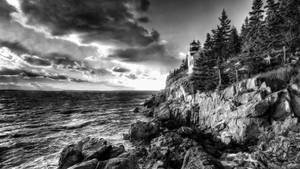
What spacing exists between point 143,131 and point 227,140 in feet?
44.6

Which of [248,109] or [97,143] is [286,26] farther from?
[97,143]

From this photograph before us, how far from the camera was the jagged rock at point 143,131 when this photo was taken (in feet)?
84.6

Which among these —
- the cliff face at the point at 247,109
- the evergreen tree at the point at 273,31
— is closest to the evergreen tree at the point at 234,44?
the evergreen tree at the point at 273,31

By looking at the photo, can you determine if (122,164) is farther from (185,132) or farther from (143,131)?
(185,132)

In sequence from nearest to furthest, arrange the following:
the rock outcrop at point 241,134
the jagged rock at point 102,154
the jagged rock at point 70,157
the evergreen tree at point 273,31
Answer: the rock outcrop at point 241,134 < the jagged rock at point 70,157 < the jagged rock at point 102,154 < the evergreen tree at point 273,31

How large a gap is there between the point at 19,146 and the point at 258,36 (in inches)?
2113

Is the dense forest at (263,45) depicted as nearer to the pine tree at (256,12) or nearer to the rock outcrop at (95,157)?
the pine tree at (256,12)

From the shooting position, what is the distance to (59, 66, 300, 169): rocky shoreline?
13.9m

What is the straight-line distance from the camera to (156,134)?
86.0ft

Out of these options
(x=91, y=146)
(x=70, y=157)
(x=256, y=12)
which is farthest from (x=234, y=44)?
(x=70, y=157)

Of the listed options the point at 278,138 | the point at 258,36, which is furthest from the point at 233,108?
the point at 258,36

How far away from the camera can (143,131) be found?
26.3m

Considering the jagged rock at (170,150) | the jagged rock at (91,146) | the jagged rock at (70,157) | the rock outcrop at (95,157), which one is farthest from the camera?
the jagged rock at (91,146)

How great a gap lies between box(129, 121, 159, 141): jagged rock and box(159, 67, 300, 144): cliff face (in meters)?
9.52
